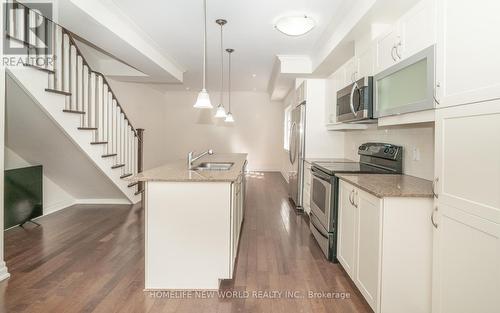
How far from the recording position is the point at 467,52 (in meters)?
1.42

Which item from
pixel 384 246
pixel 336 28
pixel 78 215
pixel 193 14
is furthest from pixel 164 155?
pixel 384 246

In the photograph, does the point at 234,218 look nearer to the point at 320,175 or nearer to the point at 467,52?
the point at 320,175

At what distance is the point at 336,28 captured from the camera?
353cm

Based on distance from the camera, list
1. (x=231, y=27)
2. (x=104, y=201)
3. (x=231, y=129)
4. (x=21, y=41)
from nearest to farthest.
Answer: (x=21, y=41)
(x=231, y=27)
(x=104, y=201)
(x=231, y=129)

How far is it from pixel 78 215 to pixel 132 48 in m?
2.59

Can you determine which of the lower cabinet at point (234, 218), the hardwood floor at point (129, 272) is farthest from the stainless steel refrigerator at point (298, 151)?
the lower cabinet at point (234, 218)

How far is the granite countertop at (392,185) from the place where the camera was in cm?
179

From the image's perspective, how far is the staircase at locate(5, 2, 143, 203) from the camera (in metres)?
2.80

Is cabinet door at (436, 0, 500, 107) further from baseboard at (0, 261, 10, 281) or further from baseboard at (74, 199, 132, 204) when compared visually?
baseboard at (74, 199, 132, 204)

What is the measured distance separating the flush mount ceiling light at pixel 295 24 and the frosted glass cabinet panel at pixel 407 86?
97cm

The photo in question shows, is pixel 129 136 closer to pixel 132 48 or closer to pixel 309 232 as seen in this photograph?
pixel 132 48

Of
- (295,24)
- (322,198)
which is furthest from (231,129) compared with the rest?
(322,198)

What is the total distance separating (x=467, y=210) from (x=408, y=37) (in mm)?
1287

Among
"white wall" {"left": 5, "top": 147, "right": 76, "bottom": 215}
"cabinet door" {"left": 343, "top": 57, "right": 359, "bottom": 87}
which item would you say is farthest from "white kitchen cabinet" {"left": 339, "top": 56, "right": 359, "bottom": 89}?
"white wall" {"left": 5, "top": 147, "right": 76, "bottom": 215}
